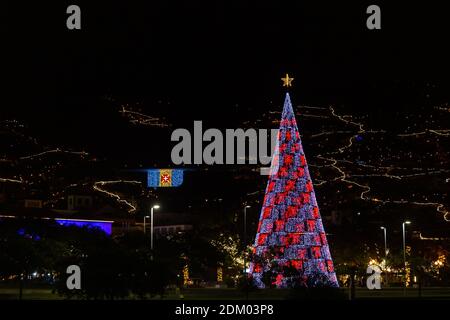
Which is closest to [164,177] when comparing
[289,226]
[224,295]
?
[289,226]

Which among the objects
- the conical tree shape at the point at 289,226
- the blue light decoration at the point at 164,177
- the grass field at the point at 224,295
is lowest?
the grass field at the point at 224,295

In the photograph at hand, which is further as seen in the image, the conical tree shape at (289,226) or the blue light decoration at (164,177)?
the blue light decoration at (164,177)

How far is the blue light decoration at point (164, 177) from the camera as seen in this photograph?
53.3m

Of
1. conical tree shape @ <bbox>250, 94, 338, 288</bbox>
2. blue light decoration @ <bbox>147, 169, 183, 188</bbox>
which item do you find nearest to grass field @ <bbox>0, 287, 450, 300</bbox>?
conical tree shape @ <bbox>250, 94, 338, 288</bbox>

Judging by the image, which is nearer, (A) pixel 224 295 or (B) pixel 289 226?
(A) pixel 224 295

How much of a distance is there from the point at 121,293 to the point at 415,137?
36164mm

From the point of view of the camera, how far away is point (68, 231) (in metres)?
51.6

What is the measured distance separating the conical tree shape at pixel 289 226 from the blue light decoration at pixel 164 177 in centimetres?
714

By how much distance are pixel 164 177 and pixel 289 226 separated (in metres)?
9.86

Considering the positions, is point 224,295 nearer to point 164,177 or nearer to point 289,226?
point 289,226

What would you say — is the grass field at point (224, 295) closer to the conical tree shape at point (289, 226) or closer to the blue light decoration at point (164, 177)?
the conical tree shape at point (289, 226)

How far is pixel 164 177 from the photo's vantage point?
5428cm

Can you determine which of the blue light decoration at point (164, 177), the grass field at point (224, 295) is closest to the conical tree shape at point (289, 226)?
the grass field at point (224, 295)

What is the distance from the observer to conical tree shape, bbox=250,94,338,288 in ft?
156
